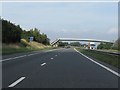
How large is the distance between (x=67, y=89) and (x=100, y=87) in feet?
4.05

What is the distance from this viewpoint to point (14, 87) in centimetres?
1105

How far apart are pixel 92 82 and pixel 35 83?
7.04 ft

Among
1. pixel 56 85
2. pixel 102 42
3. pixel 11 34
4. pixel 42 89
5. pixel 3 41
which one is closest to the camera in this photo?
pixel 42 89

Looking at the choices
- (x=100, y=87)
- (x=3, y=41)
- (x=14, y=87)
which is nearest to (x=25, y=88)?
(x=14, y=87)

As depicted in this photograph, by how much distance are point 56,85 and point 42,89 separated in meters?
1.00

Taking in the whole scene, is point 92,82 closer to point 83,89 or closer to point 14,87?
point 83,89

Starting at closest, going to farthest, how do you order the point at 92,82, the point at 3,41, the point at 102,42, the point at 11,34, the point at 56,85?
1. the point at 56,85
2. the point at 92,82
3. the point at 3,41
4. the point at 11,34
5. the point at 102,42

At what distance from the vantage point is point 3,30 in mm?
75250

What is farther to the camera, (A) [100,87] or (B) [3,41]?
(B) [3,41]

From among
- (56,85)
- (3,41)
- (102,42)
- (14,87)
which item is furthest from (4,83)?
(102,42)

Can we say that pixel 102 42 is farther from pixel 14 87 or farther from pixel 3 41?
pixel 14 87

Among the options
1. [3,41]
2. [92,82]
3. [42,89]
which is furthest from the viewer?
[3,41]

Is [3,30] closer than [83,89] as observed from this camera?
No

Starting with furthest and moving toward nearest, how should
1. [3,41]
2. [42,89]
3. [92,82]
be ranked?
[3,41] → [92,82] → [42,89]
